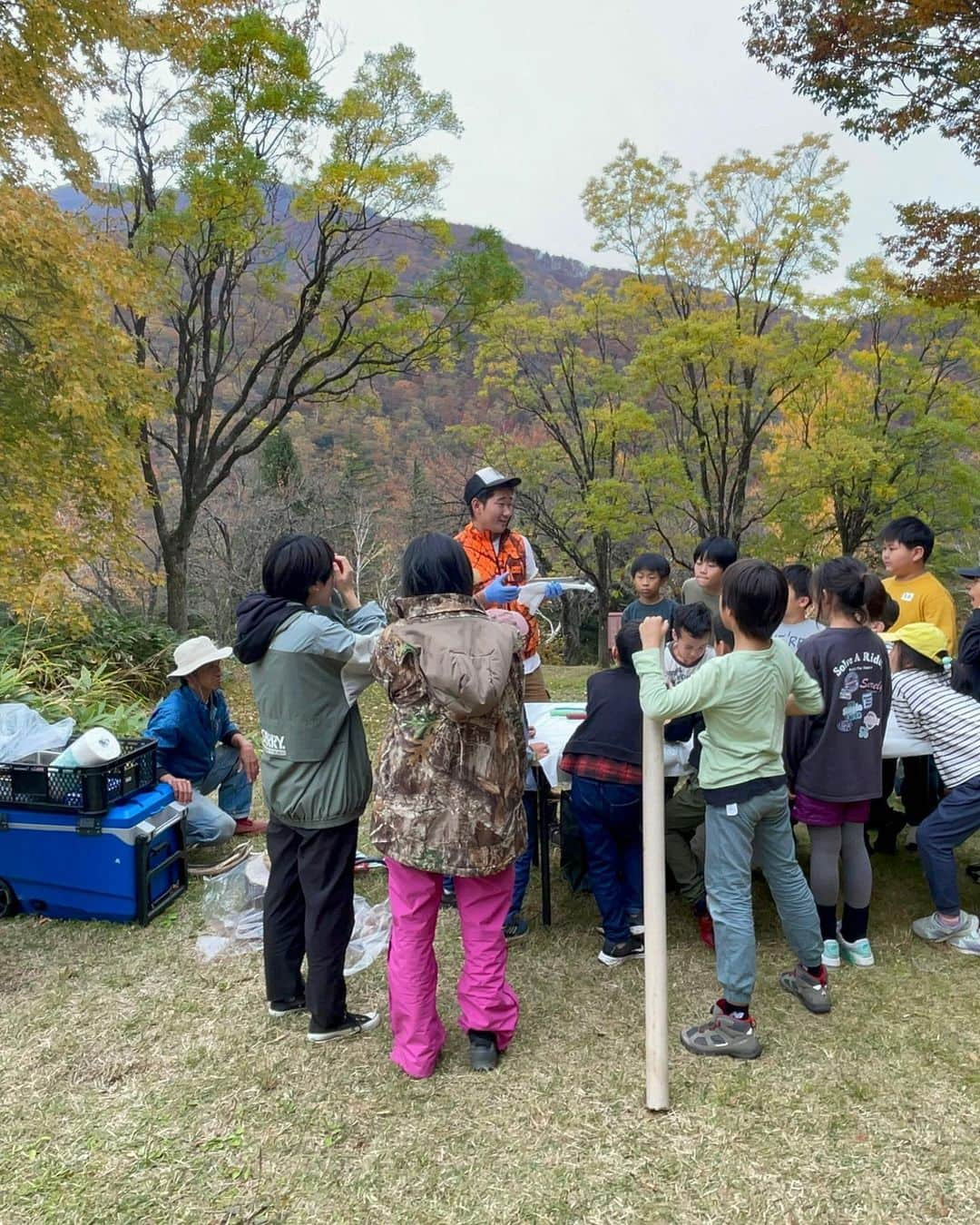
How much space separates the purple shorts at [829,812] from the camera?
268 cm

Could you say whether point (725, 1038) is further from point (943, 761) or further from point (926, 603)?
point (926, 603)

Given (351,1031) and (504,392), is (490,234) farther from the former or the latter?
(351,1031)

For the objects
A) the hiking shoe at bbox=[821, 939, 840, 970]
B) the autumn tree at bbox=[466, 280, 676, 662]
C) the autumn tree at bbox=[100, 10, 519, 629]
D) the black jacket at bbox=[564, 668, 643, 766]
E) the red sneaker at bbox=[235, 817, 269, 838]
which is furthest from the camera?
the autumn tree at bbox=[466, 280, 676, 662]

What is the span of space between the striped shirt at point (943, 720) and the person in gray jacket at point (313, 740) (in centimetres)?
217

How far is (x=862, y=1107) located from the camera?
6.74 feet

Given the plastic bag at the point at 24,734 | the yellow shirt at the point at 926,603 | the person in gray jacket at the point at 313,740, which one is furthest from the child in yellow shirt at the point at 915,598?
the plastic bag at the point at 24,734

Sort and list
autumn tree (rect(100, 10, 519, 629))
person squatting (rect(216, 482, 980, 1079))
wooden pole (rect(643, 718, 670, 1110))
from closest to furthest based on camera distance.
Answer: wooden pole (rect(643, 718, 670, 1110))
person squatting (rect(216, 482, 980, 1079))
autumn tree (rect(100, 10, 519, 629))

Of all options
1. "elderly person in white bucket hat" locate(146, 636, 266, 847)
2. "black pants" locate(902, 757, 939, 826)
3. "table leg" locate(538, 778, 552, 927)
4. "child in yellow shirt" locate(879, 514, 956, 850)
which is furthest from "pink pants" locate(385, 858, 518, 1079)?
"black pants" locate(902, 757, 939, 826)

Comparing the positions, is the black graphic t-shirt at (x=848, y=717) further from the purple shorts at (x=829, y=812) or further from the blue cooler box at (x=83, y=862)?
the blue cooler box at (x=83, y=862)

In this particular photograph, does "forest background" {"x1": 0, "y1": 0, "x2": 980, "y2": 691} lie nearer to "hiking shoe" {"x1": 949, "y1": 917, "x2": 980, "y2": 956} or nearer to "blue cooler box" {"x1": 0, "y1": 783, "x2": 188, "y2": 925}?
"blue cooler box" {"x1": 0, "y1": 783, "x2": 188, "y2": 925}

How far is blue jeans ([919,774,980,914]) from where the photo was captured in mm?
2836

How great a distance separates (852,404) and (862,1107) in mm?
11581

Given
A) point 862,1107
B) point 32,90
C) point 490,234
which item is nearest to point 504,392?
point 490,234

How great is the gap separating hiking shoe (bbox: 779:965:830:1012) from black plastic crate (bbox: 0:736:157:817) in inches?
108
